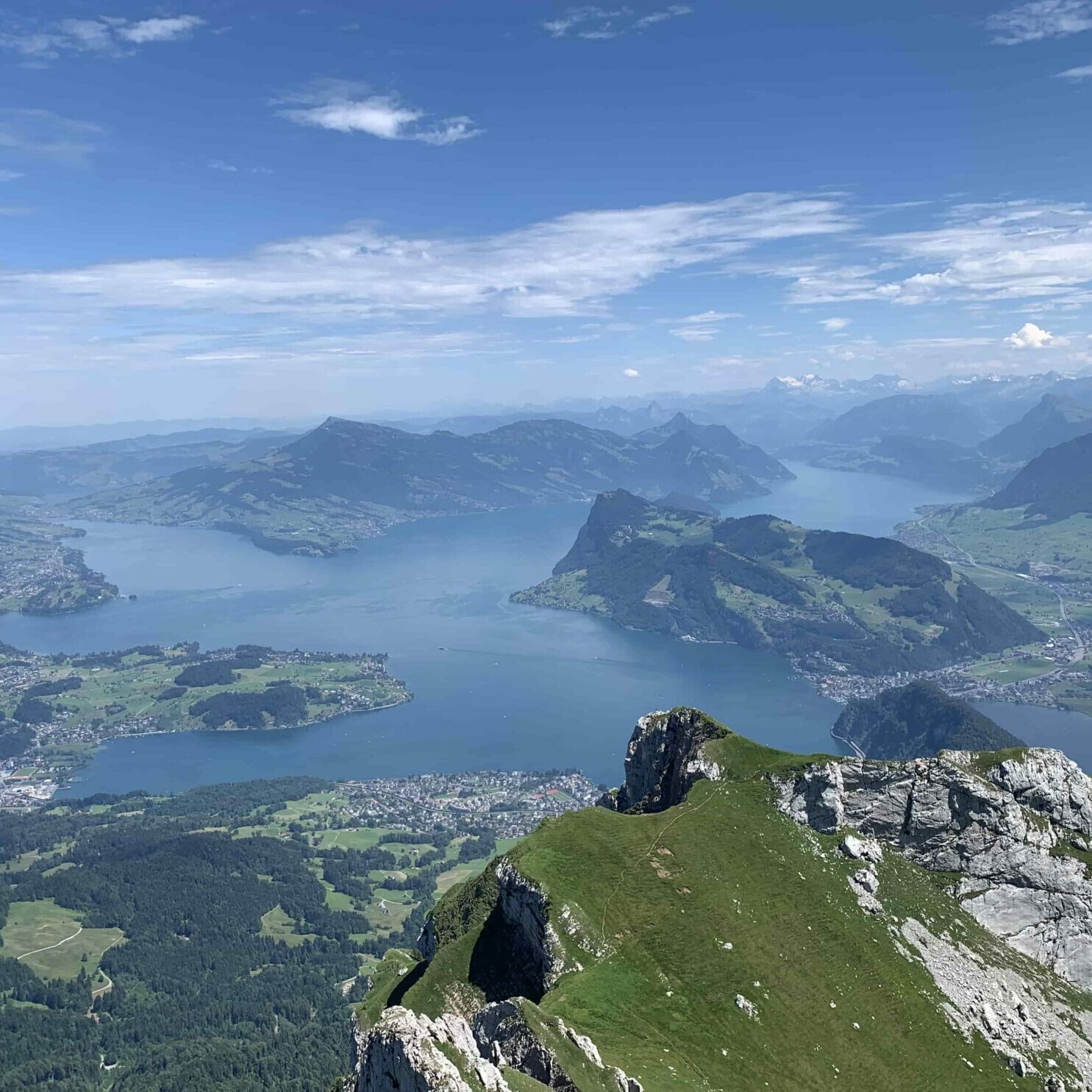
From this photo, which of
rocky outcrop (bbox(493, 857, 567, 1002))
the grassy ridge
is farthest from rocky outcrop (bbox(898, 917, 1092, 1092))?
rocky outcrop (bbox(493, 857, 567, 1002))

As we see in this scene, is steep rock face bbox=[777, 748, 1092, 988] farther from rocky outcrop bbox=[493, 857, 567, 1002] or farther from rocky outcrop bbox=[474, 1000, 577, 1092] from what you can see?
rocky outcrop bbox=[474, 1000, 577, 1092]

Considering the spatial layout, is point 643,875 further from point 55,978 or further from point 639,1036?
point 55,978

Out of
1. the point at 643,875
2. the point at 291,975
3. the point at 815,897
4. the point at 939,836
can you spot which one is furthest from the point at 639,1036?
the point at 291,975

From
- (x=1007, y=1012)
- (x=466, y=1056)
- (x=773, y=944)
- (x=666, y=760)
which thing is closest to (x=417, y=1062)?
(x=466, y=1056)

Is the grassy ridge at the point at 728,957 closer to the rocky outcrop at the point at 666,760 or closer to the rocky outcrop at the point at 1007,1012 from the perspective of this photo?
the rocky outcrop at the point at 1007,1012

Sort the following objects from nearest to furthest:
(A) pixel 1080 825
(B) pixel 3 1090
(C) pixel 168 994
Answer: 1. (A) pixel 1080 825
2. (B) pixel 3 1090
3. (C) pixel 168 994

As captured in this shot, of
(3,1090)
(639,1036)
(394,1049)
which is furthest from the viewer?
(3,1090)

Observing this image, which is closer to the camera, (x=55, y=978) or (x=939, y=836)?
(x=939, y=836)
